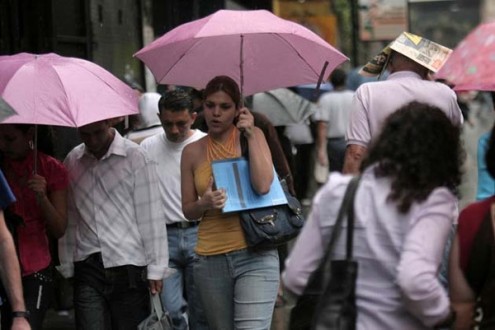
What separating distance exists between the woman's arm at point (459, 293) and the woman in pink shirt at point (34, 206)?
2.69 metres

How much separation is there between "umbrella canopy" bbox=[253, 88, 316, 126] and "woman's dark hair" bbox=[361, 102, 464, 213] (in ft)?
23.8

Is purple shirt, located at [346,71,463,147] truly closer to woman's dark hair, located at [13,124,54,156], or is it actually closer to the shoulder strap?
woman's dark hair, located at [13,124,54,156]

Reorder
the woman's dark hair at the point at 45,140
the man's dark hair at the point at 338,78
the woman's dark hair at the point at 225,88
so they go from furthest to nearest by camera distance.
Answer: the man's dark hair at the point at 338,78
the woman's dark hair at the point at 45,140
the woman's dark hair at the point at 225,88

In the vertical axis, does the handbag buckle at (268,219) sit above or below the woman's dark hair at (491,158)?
below

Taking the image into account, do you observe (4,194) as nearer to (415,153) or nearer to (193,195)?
(193,195)

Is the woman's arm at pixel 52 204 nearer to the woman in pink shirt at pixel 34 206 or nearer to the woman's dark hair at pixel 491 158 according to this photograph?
the woman in pink shirt at pixel 34 206

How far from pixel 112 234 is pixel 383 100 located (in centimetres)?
163

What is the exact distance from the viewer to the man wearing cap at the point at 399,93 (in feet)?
21.4

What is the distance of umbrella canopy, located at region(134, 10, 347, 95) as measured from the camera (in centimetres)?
721

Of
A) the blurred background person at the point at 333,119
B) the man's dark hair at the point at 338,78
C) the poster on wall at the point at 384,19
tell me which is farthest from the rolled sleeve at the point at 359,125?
the poster on wall at the point at 384,19

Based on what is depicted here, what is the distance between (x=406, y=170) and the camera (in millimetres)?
4355

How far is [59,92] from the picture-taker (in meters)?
6.50

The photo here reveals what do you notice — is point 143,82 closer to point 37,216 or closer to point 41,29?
point 41,29

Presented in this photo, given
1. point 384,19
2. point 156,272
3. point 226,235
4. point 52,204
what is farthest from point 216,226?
point 384,19
